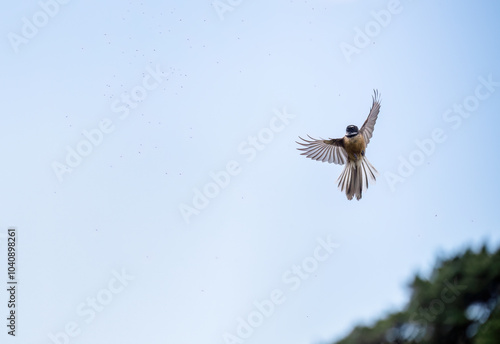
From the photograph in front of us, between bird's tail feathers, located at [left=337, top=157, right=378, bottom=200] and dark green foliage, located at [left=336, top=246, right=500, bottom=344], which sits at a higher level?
bird's tail feathers, located at [left=337, top=157, right=378, bottom=200]

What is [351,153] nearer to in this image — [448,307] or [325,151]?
[325,151]

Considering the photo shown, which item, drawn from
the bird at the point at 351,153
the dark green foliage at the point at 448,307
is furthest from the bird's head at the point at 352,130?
the dark green foliage at the point at 448,307

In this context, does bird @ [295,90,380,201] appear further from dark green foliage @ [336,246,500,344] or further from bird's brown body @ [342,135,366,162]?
dark green foliage @ [336,246,500,344]

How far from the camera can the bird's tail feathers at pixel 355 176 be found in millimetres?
9219

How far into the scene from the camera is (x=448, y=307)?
21.1 m

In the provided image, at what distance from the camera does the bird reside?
9.24 m

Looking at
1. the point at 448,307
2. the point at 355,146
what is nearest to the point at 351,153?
the point at 355,146

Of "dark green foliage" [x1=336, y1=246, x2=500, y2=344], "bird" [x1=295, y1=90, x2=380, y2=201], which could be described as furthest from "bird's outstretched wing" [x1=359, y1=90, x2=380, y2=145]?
"dark green foliage" [x1=336, y1=246, x2=500, y2=344]

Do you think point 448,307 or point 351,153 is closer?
point 351,153

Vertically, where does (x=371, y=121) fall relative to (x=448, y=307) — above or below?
above

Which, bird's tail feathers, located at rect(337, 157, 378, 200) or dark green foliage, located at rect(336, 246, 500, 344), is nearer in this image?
bird's tail feathers, located at rect(337, 157, 378, 200)

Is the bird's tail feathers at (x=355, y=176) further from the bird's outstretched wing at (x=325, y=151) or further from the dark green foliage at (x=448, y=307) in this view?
the dark green foliage at (x=448, y=307)

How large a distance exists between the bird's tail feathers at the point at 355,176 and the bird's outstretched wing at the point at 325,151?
0.18 m

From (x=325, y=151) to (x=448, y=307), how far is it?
516 inches
